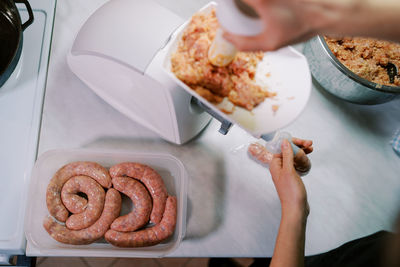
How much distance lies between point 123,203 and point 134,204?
2.3 inches

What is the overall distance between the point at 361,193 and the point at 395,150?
199 millimetres

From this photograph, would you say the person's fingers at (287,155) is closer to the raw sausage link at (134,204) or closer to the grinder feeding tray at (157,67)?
the grinder feeding tray at (157,67)

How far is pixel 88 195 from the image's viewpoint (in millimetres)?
864

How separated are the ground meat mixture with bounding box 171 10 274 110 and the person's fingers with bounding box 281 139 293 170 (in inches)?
10.1

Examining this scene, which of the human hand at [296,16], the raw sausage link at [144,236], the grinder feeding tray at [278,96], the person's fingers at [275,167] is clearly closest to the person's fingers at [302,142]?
the person's fingers at [275,167]

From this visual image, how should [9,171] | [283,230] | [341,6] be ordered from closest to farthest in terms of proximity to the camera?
[341,6], [283,230], [9,171]

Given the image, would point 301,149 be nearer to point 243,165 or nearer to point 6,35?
point 243,165

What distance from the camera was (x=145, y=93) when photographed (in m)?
0.75

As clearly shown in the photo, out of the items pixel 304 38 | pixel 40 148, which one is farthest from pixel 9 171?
pixel 304 38

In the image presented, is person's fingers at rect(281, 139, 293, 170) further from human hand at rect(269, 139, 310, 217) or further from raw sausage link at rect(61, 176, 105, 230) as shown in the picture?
raw sausage link at rect(61, 176, 105, 230)

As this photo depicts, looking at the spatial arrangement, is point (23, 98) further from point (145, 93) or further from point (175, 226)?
point (175, 226)

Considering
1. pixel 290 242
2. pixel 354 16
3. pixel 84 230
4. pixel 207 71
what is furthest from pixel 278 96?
pixel 84 230

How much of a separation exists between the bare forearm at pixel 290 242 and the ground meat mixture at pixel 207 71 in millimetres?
349

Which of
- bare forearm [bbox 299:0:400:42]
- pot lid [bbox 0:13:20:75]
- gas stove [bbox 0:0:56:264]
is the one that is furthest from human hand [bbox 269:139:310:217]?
pot lid [bbox 0:13:20:75]
